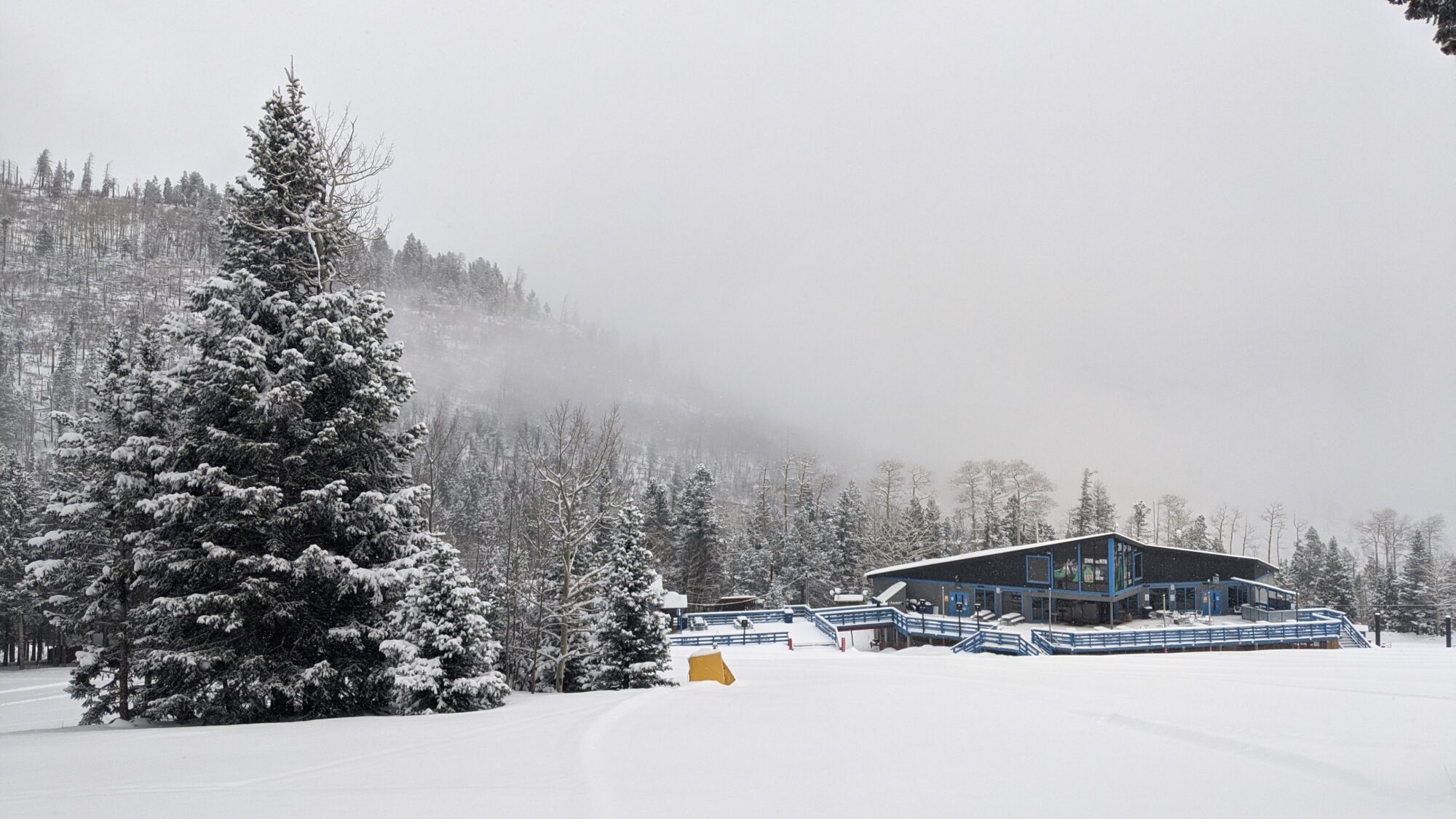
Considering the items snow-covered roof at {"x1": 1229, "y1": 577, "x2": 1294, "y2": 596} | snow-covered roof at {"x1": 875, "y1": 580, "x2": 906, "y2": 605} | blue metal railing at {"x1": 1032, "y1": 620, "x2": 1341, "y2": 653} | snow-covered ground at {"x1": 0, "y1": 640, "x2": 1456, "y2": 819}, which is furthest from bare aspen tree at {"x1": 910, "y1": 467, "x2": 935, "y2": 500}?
snow-covered ground at {"x1": 0, "y1": 640, "x2": 1456, "y2": 819}

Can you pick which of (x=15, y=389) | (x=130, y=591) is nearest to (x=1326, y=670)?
(x=130, y=591)

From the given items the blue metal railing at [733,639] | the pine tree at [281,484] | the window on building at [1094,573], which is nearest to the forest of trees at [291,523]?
the pine tree at [281,484]

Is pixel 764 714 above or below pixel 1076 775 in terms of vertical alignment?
below

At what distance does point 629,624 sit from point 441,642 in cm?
777

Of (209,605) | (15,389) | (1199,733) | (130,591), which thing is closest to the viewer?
(1199,733)

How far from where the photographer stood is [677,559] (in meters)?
53.2

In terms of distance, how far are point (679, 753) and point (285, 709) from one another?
10.3 meters

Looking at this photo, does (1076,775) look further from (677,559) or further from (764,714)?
(677,559)

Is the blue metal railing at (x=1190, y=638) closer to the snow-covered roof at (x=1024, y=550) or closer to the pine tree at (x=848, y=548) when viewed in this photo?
the snow-covered roof at (x=1024, y=550)

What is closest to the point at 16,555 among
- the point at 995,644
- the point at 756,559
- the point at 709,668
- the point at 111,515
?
the point at 111,515

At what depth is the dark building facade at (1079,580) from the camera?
143 ft

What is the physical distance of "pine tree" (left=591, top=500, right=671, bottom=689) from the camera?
20.4 metres

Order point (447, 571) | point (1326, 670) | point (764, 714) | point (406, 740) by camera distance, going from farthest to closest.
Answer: point (447, 571) < point (1326, 670) < point (764, 714) < point (406, 740)

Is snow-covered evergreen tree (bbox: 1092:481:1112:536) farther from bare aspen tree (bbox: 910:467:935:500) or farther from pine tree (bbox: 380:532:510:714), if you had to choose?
pine tree (bbox: 380:532:510:714)
